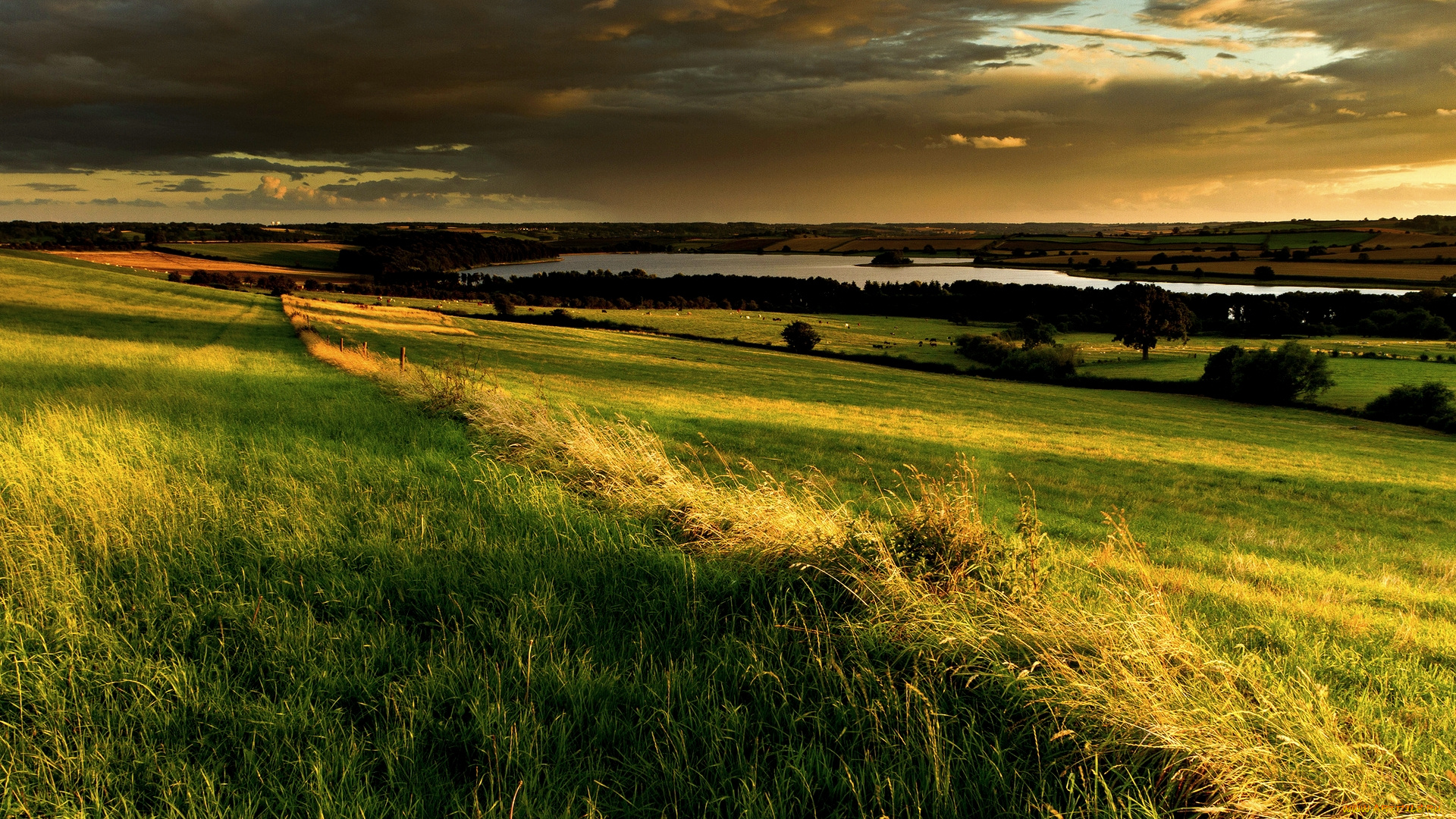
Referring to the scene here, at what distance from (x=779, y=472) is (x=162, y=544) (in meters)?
13.9

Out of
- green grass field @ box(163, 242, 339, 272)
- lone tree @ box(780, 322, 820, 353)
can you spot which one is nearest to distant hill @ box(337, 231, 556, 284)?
green grass field @ box(163, 242, 339, 272)

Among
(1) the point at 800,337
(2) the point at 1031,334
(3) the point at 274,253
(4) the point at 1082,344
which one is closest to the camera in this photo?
(1) the point at 800,337

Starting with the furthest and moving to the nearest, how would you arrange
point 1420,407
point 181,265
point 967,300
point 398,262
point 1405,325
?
point 398,262 < point 967,300 < point 181,265 < point 1405,325 < point 1420,407

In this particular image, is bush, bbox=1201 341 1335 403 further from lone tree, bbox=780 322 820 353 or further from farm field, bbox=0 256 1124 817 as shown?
farm field, bbox=0 256 1124 817

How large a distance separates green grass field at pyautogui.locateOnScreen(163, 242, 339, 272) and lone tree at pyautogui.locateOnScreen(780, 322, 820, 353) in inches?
3985

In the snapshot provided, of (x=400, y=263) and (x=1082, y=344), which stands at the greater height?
(x=400, y=263)

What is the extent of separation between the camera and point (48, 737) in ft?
9.26

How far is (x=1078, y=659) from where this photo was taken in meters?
3.25

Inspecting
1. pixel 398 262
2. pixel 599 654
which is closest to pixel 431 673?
pixel 599 654

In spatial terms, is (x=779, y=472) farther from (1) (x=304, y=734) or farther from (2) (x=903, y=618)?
(1) (x=304, y=734)

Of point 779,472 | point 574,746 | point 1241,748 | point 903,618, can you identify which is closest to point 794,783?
point 574,746

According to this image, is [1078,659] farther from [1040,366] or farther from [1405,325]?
[1405,325]

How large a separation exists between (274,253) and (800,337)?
121m

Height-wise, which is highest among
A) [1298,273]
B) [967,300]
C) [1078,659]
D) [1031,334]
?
[1298,273]
